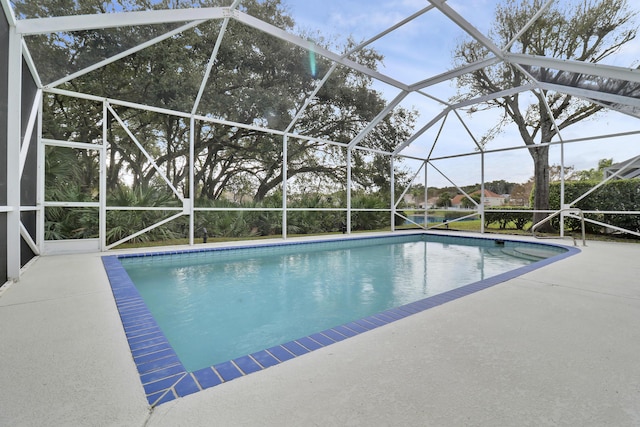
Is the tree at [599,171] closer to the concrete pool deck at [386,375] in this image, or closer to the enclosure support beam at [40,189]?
the concrete pool deck at [386,375]

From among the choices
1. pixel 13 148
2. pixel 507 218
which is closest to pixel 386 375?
pixel 13 148

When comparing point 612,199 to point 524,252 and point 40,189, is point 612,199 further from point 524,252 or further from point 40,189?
point 40,189

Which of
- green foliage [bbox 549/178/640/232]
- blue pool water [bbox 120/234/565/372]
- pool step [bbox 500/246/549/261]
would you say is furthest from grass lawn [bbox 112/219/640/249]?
pool step [bbox 500/246/549/261]

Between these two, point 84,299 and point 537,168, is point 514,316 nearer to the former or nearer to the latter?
point 84,299

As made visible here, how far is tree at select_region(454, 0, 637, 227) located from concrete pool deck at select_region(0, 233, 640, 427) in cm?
625

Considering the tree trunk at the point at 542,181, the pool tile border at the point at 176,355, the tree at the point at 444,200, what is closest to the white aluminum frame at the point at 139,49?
the pool tile border at the point at 176,355

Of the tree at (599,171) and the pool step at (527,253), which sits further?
the tree at (599,171)

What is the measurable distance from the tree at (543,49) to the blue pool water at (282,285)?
436 centimetres

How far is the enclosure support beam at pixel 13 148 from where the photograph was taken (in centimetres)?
335

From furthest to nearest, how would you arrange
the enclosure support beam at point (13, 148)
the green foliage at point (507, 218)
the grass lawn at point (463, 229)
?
the green foliage at point (507, 218) → the grass lawn at point (463, 229) → the enclosure support beam at point (13, 148)

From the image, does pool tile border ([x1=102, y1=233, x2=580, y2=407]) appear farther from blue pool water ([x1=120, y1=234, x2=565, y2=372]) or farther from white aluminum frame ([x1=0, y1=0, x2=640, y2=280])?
white aluminum frame ([x1=0, y1=0, x2=640, y2=280])

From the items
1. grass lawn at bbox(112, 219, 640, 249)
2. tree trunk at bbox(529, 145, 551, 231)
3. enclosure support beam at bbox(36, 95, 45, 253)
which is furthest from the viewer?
tree trunk at bbox(529, 145, 551, 231)

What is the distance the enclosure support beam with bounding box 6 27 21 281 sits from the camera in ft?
11.0

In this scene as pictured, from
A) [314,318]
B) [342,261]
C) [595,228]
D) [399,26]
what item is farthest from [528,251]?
[314,318]
